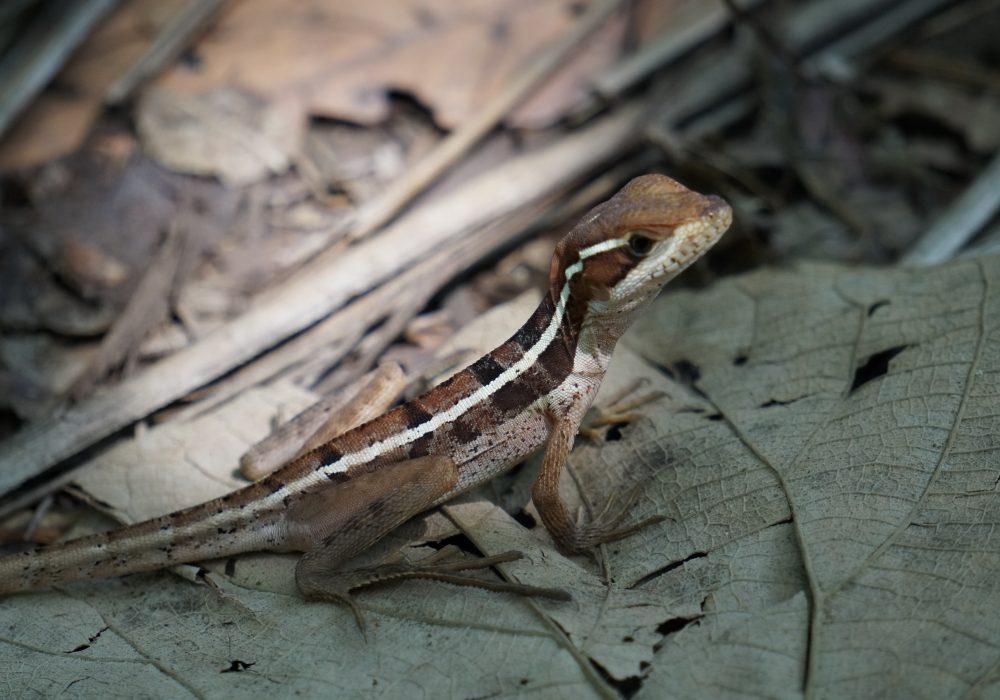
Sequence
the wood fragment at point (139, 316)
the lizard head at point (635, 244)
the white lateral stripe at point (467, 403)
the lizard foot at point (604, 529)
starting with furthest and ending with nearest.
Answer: the wood fragment at point (139, 316)
the white lateral stripe at point (467, 403)
the lizard head at point (635, 244)
the lizard foot at point (604, 529)

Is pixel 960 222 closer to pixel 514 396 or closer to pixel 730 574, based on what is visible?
pixel 514 396

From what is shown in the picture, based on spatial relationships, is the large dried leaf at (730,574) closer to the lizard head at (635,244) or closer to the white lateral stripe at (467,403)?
the white lateral stripe at (467,403)

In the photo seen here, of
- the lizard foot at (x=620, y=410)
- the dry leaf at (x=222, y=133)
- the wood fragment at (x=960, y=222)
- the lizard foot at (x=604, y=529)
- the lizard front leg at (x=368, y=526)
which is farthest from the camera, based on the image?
the dry leaf at (x=222, y=133)

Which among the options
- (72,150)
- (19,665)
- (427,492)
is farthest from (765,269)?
(72,150)

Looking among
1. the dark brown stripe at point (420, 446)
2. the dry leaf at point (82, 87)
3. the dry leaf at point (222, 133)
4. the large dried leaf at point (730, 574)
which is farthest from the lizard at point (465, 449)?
the dry leaf at point (82, 87)

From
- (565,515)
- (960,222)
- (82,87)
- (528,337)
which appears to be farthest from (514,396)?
(82,87)

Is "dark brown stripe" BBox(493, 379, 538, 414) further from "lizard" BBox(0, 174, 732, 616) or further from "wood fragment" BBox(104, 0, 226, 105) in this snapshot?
"wood fragment" BBox(104, 0, 226, 105)
